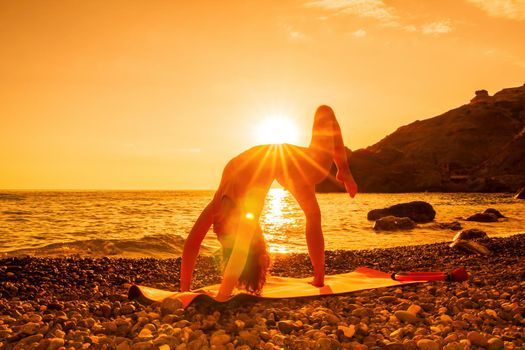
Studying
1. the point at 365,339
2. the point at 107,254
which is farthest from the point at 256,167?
the point at 107,254

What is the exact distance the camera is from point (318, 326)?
4.02 meters

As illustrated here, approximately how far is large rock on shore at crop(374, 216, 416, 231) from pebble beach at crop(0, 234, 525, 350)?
1227 cm

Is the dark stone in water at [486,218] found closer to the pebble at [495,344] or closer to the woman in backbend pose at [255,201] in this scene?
the woman in backbend pose at [255,201]

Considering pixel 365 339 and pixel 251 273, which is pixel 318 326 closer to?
pixel 365 339

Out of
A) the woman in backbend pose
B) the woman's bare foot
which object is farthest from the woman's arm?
the woman's bare foot

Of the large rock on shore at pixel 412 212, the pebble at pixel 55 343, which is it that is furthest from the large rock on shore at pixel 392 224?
the pebble at pixel 55 343

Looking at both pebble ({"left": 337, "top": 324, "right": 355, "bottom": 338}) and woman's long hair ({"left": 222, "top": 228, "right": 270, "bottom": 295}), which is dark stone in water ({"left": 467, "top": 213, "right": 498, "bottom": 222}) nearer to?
woman's long hair ({"left": 222, "top": 228, "right": 270, "bottom": 295})

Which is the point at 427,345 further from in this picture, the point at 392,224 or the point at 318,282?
the point at 392,224

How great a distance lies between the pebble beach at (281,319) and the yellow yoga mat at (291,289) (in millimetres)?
108

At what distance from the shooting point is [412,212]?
2356cm

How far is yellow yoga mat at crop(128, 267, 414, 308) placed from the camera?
4766 mm

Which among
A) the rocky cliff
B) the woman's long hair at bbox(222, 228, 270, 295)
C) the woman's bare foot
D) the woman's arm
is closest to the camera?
the woman's long hair at bbox(222, 228, 270, 295)

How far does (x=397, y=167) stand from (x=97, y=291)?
89.0 metres

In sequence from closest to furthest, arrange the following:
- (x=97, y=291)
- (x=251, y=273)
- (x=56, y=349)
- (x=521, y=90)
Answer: (x=56, y=349) → (x=251, y=273) → (x=97, y=291) → (x=521, y=90)
